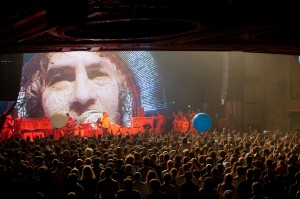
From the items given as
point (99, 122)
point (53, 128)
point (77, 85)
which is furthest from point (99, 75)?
point (53, 128)

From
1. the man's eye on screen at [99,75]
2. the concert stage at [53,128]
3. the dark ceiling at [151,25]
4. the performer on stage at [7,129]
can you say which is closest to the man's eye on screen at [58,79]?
the man's eye on screen at [99,75]

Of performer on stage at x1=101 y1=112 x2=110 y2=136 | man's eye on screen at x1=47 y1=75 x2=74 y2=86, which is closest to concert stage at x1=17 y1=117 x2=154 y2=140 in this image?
performer on stage at x1=101 y1=112 x2=110 y2=136

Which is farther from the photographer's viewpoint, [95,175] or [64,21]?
[95,175]

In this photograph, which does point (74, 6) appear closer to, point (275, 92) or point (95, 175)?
point (95, 175)

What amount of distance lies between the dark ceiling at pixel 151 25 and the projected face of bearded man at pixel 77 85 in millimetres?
11630

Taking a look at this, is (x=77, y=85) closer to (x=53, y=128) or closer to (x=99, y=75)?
(x=99, y=75)

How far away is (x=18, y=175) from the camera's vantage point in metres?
8.90

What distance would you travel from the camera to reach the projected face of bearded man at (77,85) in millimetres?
26172

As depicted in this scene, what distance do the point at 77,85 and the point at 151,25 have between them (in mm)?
15850

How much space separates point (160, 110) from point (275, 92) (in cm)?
691

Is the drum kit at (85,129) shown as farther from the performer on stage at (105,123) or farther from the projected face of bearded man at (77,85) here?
the projected face of bearded man at (77,85)

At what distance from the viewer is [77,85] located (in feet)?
89.2

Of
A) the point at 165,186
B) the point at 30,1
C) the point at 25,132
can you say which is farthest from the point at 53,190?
the point at 25,132

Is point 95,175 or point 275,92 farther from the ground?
point 275,92
